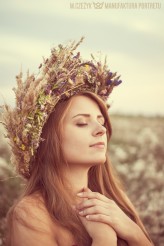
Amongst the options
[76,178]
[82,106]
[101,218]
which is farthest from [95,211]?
[82,106]

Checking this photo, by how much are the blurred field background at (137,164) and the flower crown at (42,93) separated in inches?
15.7

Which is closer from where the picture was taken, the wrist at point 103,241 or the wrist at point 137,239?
the wrist at point 103,241

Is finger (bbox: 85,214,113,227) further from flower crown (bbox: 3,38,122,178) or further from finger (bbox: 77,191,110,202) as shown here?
flower crown (bbox: 3,38,122,178)

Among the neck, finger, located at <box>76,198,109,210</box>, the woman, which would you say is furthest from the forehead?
finger, located at <box>76,198,109,210</box>

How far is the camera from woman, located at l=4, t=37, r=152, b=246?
1616 mm

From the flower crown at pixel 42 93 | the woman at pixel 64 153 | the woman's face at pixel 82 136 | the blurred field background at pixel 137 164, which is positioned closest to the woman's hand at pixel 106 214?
the woman at pixel 64 153

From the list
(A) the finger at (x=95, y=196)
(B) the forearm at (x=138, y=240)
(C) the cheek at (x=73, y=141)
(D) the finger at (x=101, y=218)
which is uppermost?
(C) the cheek at (x=73, y=141)

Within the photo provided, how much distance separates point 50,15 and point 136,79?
50 centimetres

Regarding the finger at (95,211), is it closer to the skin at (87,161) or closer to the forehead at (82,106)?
the skin at (87,161)

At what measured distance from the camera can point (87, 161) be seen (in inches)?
66.7

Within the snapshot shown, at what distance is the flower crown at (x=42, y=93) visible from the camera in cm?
168

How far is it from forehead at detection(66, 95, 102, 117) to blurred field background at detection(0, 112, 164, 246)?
0.45 m

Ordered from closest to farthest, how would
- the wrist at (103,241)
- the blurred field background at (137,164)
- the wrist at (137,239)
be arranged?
1. the wrist at (103,241)
2. the wrist at (137,239)
3. the blurred field background at (137,164)

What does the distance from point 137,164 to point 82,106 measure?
0.60 m
